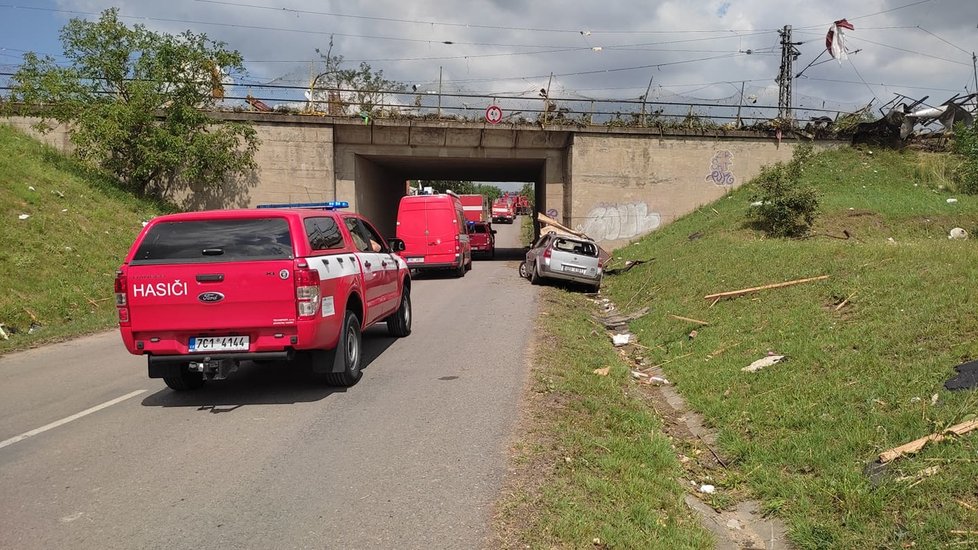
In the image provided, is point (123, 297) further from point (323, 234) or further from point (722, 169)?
point (722, 169)

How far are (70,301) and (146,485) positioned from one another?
10.6 meters

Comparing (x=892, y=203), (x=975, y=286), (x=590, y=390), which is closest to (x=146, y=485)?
(x=590, y=390)

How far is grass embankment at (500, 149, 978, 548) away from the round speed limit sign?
14164 millimetres

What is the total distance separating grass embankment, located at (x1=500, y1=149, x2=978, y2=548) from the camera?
3951mm

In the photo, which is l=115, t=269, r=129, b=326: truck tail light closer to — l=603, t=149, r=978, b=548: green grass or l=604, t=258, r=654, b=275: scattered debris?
l=603, t=149, r=978, b=548: green grass

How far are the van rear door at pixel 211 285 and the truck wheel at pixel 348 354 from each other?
909mm

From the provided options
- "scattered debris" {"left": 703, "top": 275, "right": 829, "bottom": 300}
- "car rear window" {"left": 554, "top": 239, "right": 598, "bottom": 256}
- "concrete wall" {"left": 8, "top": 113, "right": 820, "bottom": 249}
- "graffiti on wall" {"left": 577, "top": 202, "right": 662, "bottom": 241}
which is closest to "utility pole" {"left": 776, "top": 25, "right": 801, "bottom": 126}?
"concrete wall" {"left": 8, "top": 113, "right": 820, "bottom": 249}

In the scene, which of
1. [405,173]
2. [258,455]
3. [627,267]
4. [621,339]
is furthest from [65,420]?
[405,173]

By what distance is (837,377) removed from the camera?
6.14 metres

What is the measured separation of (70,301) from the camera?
42.0ft

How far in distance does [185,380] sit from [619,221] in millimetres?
21945

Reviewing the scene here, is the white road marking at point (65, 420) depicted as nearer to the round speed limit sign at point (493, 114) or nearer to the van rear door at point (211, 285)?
the van rear door at point (211, 285)

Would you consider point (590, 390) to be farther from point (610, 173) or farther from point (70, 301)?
point (610, 173)

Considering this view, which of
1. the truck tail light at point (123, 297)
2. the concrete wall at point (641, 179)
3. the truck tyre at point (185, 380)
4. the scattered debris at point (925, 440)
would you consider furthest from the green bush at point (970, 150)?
the truck tail light at point (123, 297)
